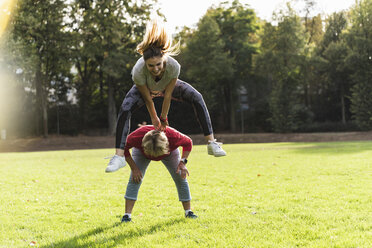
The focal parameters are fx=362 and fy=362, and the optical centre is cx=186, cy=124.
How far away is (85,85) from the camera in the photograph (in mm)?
38312

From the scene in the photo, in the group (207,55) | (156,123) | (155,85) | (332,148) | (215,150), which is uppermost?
(207,55)

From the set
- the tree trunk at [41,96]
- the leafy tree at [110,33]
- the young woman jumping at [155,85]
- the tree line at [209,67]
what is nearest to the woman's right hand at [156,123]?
the young woman jumping at [155,85]

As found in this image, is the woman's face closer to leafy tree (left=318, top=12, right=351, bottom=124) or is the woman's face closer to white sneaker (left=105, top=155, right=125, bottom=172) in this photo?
white sneaker (left=105, top=155, right=125, bottom=172)

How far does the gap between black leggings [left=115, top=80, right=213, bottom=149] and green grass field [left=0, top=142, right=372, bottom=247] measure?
4.26ft

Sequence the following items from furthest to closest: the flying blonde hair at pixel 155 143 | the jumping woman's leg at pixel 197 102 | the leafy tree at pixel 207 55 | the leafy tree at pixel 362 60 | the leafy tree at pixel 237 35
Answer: the leafy tree at pixel 237 35 → the leafy tree at pixel 207 55 → the leafy tree at pixel 362 60 → the jumping woman's leg at pixel 197 102 → the flying blonde hair at pixel 155 143

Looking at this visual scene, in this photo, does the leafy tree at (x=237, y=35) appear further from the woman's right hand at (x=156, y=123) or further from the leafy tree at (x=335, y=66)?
the woman's right hand at (x=156, y=123)

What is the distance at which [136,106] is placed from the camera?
5.38m

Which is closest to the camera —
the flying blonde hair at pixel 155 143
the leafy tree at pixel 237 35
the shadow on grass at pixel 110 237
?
the shadow on grass at pixel 110 237

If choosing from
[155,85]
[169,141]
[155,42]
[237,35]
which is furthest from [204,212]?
[237,35]

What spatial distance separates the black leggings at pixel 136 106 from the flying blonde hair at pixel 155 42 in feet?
2.16

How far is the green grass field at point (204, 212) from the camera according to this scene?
4.34 meters

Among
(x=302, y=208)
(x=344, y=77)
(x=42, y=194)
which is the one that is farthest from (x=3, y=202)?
(x=344, y=77)

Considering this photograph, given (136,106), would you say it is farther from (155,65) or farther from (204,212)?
(204,212)

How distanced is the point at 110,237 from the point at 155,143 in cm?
130
